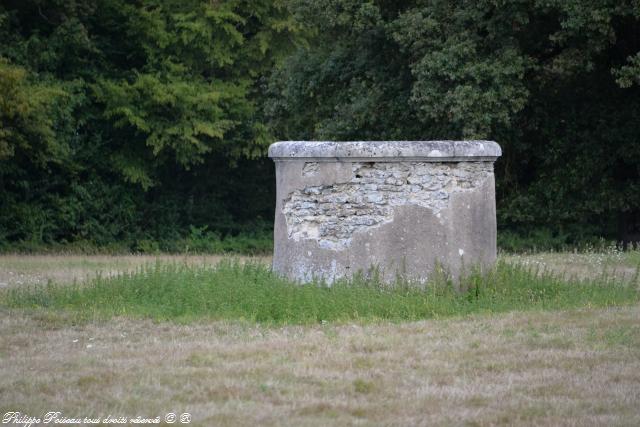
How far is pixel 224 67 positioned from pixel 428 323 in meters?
19.4

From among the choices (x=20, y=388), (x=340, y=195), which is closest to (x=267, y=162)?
(x=340, y=195)

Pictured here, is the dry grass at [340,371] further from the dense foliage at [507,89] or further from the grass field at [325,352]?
the dense foliage at [507,89]

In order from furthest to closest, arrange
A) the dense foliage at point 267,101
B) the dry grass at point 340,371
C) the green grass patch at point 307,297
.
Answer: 1. the dense foliage at point 267,101
2. the green grass patch at point 307,297
3. the dry grass at point 340,371

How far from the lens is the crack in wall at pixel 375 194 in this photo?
11.1 meters

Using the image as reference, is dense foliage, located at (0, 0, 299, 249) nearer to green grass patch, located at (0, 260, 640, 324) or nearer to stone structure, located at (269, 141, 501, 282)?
green grass patch, located at (0, 260, 640, 324)

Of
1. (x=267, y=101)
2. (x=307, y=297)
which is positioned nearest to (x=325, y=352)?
(x=307, y=297)

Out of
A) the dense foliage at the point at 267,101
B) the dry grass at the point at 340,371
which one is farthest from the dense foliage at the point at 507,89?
the dry grass at the point at 340,371

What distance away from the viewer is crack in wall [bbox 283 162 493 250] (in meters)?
11.1

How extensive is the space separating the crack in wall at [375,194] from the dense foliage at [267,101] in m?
8.49

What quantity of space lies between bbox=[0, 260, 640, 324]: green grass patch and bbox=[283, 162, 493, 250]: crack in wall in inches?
25.2

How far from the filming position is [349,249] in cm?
1114

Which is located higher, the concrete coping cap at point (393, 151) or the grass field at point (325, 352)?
the concrete coping cap at point (393, 151)

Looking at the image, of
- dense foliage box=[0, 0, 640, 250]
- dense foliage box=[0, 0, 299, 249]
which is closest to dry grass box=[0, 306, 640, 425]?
dense foliage box=[0, 0, 640, 250]

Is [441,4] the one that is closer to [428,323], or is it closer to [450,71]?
[450,71]
